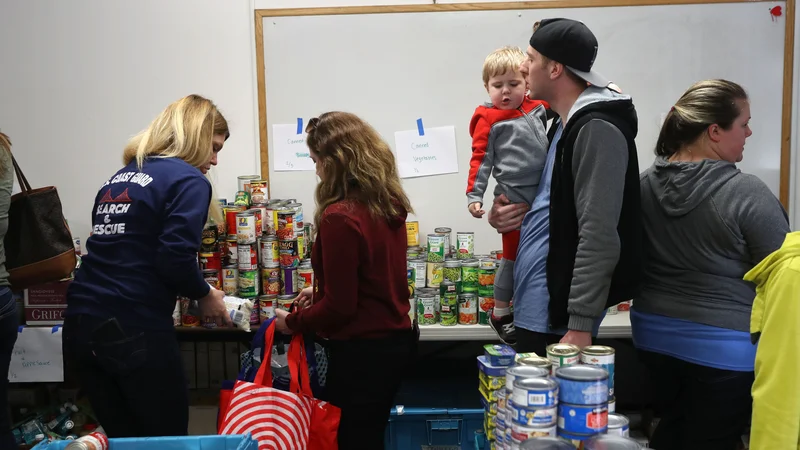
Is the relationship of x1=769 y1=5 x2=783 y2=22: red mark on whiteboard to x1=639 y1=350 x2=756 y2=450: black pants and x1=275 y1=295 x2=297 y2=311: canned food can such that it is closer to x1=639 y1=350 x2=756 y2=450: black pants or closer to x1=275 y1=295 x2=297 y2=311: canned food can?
x1=639 y1=350 x2=756 y2=450: black pants

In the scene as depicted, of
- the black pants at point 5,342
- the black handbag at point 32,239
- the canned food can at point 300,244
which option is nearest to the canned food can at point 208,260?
the canned food can at point 300,244

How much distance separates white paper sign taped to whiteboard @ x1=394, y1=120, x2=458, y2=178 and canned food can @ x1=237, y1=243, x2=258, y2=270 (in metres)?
1.00

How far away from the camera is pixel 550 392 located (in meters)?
1.25

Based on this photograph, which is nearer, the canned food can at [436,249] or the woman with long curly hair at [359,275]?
the woman with long curly hair at [359,275]

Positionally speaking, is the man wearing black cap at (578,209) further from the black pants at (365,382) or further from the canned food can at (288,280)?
the canned food can at (288,280)

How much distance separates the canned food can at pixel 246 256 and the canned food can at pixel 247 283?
22mm

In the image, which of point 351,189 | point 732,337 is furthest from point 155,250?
point 732,337

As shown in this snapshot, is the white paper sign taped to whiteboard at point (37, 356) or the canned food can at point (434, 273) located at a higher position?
the canned food can at point (434, 273)

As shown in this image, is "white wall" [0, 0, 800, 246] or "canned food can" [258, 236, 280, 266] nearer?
"canned food can" [258, 236, 280, 266]

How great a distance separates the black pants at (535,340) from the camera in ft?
6.29

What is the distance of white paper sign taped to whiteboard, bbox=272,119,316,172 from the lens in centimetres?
359

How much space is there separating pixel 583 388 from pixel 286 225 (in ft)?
6.20

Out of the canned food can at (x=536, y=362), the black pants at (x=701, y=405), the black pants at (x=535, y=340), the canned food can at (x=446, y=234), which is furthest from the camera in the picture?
the canned food can at (x=446, y=234)

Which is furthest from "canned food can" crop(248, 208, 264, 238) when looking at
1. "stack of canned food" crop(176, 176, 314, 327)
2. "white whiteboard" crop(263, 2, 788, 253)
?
"white whiteboard" crop(263, 2, 788, 253)
